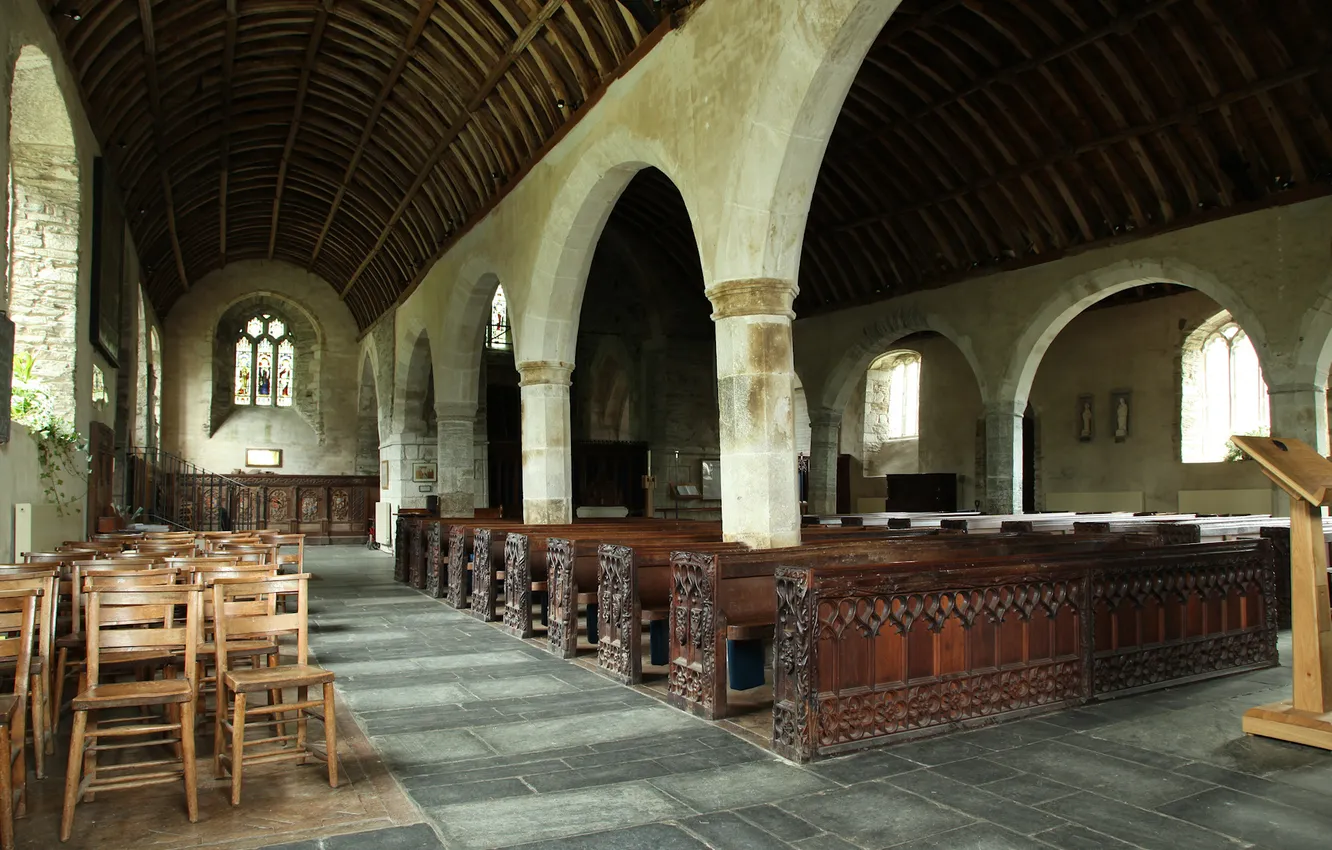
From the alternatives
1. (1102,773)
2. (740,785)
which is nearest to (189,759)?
(740,785)

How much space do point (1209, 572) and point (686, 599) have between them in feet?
9.62

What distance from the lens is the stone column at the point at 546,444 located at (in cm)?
1018

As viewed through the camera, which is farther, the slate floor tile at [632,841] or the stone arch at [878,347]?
the stone arch at [878,347]

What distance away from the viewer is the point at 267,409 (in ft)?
69.4

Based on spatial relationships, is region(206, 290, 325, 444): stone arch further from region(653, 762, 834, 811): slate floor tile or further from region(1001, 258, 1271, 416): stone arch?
region(653, 762, 834, 811): slate floor tile

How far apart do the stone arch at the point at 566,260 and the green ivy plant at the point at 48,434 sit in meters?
4.29

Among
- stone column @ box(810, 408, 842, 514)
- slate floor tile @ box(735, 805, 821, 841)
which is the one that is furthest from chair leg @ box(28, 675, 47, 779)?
stone column @ box(810, 408, 842, 514)

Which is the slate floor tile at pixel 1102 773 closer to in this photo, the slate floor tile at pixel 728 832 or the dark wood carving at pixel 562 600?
the slate floor tile at pixel 728 832

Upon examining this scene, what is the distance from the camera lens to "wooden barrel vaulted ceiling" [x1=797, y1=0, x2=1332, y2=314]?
29.4ft

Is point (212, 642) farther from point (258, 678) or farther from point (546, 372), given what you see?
point (546, 372)

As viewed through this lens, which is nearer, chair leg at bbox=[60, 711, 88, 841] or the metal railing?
chair leg at bbox=[60, 711, 88, 841]

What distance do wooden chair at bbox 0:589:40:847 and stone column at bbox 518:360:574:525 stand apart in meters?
6.85

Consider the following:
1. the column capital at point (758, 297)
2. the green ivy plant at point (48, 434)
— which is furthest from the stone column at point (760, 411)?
the green ivy plant at point (48, 434)

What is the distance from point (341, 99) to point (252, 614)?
395 inches
